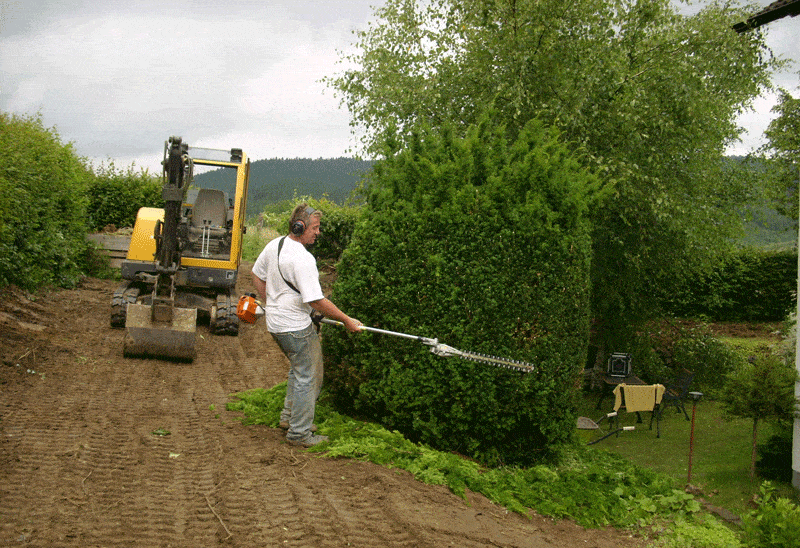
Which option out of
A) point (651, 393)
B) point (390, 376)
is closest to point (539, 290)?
point (390, 376)

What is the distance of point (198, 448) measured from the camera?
19.0 ft

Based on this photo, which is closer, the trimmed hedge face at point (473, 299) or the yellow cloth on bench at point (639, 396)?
the trimmed hedge face at point (473, 299)

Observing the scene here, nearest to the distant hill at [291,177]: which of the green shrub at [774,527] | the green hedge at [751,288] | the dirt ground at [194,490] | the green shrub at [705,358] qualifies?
the green hedge at [751,288]

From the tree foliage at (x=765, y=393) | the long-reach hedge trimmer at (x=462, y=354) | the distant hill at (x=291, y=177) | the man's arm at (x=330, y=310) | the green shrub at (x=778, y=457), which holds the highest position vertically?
the distant hill at (x=291, y=177)

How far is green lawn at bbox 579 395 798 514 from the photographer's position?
336 inches

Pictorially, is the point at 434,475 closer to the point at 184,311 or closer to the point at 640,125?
the point at 184,311

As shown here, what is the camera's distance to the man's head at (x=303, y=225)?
5.68 metres

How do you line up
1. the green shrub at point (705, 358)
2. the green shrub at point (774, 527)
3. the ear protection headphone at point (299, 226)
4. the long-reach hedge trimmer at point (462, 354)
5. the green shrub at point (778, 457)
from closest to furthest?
the green shrub at point (774, 527) < the ear protection headphone at point (299, 226) < the long-reach hedge trimmer at point (462, 354) < the green shrub at point (778, 457) < the green shrub at point (705, 358)

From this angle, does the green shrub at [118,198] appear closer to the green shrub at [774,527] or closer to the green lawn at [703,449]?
the green lawn at [703,449]

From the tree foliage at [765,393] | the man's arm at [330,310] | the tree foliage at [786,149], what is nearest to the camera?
the man's arm at [330,310]

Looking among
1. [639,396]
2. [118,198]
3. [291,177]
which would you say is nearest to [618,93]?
[639,396]

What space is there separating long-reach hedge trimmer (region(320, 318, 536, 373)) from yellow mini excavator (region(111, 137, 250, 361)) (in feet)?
17.3

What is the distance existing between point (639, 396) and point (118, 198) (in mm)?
16954

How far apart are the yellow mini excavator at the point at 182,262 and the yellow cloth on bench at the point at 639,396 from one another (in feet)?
21.3
